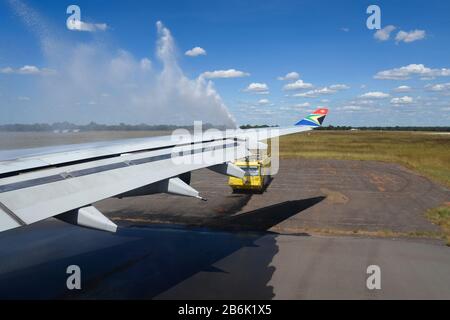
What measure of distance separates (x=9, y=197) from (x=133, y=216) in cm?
1164

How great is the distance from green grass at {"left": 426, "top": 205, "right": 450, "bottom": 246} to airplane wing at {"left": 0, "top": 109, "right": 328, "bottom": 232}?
975 centimetres

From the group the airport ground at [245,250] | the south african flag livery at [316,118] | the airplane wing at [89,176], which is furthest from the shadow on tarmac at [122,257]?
the south african flag livery at [316,118]

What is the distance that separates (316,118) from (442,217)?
24.5 feet

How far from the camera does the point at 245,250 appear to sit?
36.7 ft

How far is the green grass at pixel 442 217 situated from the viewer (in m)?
13.6

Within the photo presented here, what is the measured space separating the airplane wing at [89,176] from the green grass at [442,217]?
975 centimetres

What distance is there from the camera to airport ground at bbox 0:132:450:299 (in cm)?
846
